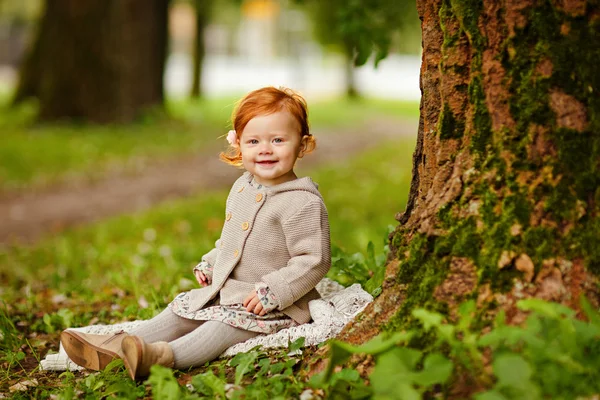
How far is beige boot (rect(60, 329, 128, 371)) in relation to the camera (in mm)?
2926

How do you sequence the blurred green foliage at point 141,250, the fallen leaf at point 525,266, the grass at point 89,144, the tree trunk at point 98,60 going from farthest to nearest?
1. the tree trunk at point 98,60
2. the grass at point 89,144
3. the blurred green foliage at point 141,250
4. the fallen leaf at point 525,266

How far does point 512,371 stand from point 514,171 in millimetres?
734

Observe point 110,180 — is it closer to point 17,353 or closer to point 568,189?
point 17,353

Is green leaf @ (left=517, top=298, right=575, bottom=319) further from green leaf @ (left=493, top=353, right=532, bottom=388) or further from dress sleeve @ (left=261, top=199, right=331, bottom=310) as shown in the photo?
dress sleeve @ (left=261, top=199, right=331, bottom=310)

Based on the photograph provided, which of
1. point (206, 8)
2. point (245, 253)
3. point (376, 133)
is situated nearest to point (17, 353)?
point (245, 253)

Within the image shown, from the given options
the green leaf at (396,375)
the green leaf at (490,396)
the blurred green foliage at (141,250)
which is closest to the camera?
the green leaf at (490,396)

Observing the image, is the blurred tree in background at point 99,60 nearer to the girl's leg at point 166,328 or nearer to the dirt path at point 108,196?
the dirt path at point 108,196

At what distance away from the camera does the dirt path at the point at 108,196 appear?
8070mm

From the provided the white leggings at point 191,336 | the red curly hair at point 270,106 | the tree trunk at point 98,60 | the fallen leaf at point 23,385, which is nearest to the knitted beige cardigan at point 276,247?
the white leggings at point 191,336

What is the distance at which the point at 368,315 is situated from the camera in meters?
2.68

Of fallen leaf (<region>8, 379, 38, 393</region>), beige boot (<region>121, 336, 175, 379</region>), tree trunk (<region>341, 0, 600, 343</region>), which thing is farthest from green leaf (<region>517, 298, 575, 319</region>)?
fallen leaf (<region>8, 379, 38, 393</region>)

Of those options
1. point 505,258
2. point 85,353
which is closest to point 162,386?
point 85,353

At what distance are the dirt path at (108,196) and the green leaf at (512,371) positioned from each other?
4789 millimetres

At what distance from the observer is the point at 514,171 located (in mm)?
2393
